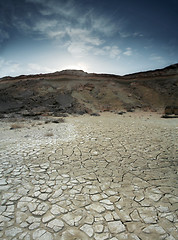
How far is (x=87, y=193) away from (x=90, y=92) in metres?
21.9

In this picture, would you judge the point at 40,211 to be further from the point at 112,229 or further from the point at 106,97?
the point at 106,97

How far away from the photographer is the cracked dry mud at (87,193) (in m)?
1.88

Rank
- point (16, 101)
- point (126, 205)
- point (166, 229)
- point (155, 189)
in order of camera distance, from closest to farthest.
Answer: point (166, 229), point (126, 205), point (155, 189), point (16, 101)

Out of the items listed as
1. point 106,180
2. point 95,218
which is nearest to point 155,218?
point 95,218

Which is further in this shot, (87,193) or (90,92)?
(90,92)

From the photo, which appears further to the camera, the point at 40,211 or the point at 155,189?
the point at 155,189

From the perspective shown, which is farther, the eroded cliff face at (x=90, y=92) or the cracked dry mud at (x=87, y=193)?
the eroded cliff face at (x=90, y=92)

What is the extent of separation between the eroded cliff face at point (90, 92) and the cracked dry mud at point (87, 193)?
492 inches

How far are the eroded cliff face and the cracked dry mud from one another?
41.0 feet

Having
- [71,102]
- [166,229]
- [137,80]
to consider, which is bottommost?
[166,229]

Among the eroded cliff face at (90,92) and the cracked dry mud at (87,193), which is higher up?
the eroded cliff face at (90,92)

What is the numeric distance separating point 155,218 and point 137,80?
28.8 metres

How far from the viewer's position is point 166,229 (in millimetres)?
1882

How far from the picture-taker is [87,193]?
102 inches
